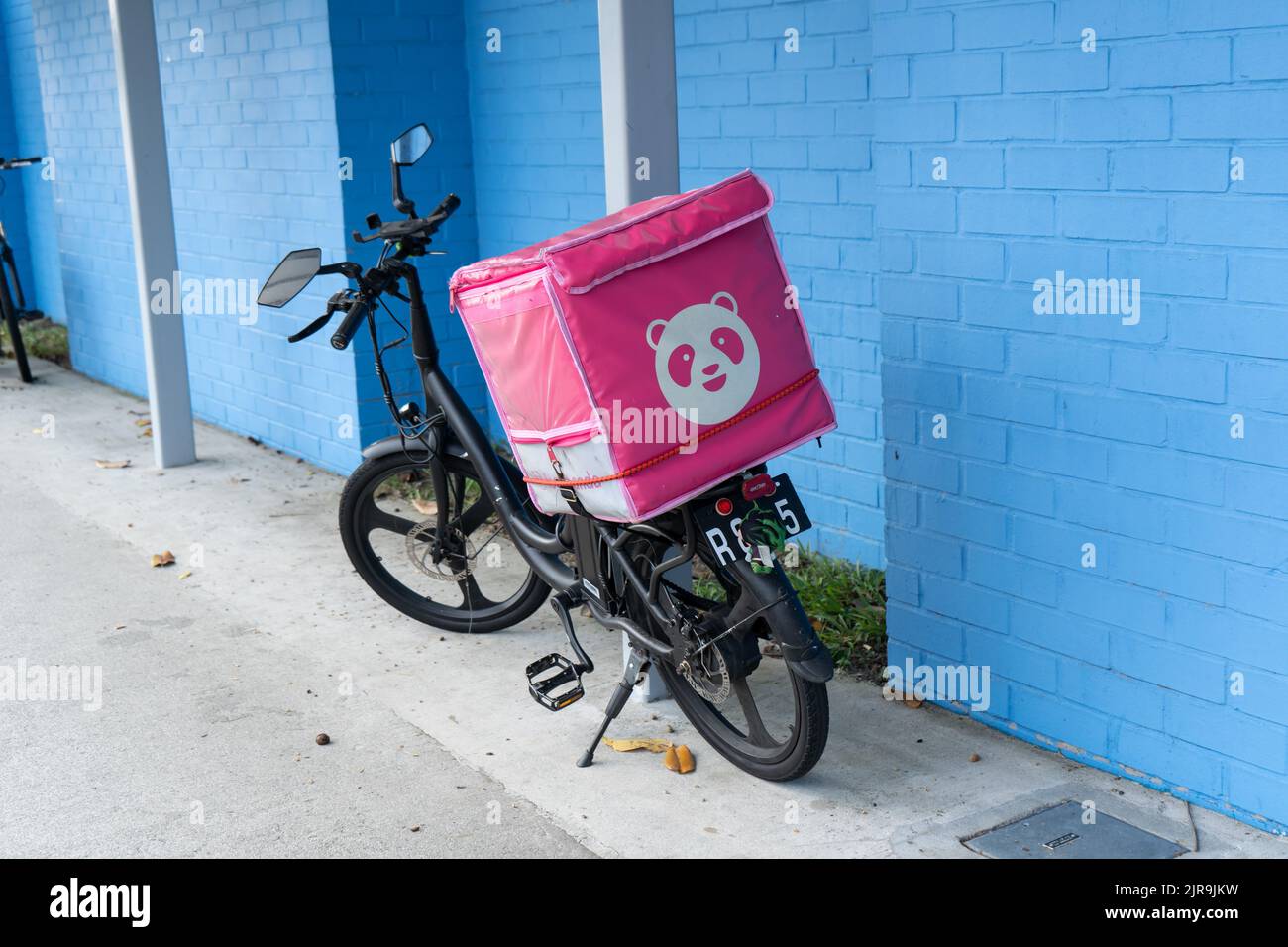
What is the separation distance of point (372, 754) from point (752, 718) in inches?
42.2

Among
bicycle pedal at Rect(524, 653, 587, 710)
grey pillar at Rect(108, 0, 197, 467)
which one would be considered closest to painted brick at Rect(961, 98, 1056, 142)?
bicycle pedal at Rect(524, 653, 587, 710)

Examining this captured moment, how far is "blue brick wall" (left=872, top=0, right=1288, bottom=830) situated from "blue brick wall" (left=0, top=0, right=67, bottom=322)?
922 cm

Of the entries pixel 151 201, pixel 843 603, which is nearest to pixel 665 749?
pixel 843 603

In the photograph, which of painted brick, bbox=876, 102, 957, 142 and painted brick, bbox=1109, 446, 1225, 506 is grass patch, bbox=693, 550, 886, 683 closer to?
painted brick, bbox=1109, 446, 1225, 506

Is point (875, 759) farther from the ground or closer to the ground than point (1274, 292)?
closer to the ground

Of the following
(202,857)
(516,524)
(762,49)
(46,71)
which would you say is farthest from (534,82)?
(46,71)

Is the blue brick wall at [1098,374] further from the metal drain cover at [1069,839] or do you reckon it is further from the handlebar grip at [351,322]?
the handlebar grip at [351,322]

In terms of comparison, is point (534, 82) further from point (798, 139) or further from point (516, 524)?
point (516, 524)

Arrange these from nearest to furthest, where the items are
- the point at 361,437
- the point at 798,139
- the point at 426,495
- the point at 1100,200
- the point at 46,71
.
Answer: the point at 1100,200 → the point at 798,139 → the point at 426,495 → the point at 361,437 → the point at 46,71

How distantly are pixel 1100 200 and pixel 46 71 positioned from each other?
8540mm

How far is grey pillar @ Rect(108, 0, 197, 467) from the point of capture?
6.81 meters

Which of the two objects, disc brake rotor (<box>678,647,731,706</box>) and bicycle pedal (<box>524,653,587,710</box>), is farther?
bicycle pedal (<box>524,653,587,710</box>)

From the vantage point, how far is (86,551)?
232 inches

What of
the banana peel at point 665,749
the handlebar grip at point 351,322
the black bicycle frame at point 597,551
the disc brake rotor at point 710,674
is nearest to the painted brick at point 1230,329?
the black bicycle frame at point 597,551
